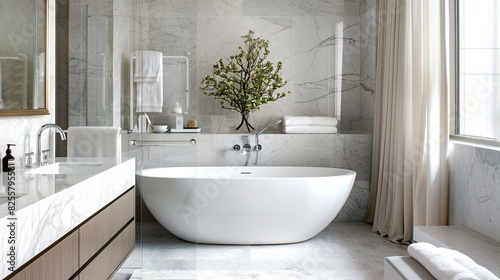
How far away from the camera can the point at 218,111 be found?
567 centimetres

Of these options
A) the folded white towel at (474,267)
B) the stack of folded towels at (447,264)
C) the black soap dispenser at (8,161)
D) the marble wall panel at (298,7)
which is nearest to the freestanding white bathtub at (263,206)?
the black soap dispenser at (8,161)

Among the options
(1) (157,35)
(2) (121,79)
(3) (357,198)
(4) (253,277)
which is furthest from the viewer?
(3) (357,198)

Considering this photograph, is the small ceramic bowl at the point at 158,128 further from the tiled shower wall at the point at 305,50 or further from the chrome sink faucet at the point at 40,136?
the tiled shower wall at the point at 305,50

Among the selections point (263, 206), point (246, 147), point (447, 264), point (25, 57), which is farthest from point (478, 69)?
point (25, 57)

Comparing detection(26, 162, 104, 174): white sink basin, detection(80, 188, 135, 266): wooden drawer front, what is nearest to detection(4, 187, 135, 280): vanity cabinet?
detection(80, 188, 135, 266): wooden drawer front

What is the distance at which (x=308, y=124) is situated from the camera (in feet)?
17.9

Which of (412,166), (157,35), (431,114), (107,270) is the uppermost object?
(157,35)

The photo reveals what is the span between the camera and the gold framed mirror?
2.70 meters

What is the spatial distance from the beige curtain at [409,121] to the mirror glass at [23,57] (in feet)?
8.93

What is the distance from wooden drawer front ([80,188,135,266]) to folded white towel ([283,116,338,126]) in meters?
2.36

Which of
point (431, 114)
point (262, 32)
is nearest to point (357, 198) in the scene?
point (431, 114)

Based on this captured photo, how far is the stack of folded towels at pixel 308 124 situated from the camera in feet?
17.8

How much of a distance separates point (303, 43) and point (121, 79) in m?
2.79

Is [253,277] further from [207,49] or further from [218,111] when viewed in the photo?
[207,49]
